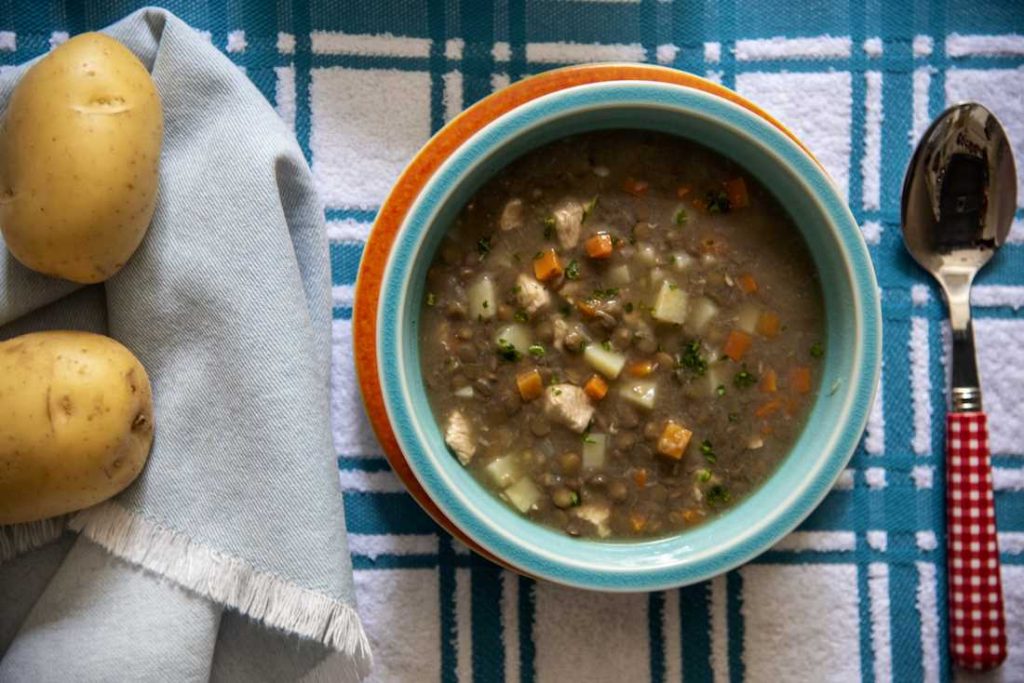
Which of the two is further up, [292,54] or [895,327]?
[292,54]

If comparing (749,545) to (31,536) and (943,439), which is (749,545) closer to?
(943,439)

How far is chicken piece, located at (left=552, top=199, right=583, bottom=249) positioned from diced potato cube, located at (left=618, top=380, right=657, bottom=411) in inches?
11.5

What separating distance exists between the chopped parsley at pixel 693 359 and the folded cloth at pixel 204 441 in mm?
705

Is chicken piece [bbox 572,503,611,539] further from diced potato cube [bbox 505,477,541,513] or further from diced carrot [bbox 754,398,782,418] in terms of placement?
diced carrot [bbox 754,398,782,418]

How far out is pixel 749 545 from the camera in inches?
74.7

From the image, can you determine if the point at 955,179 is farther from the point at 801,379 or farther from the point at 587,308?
the point at 587,308

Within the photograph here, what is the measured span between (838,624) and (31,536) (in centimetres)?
164

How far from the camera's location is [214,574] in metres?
1.97

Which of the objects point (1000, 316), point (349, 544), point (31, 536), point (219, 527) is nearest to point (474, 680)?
point (349, 544)

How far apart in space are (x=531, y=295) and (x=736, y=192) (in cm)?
44

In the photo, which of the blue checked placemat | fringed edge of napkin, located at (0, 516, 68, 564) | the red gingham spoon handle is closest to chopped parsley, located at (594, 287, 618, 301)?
the blue checked placemat

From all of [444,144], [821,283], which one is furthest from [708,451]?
[444,144]

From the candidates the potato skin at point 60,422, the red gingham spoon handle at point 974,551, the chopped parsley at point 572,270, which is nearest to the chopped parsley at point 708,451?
the chopped parsley at point 572,270

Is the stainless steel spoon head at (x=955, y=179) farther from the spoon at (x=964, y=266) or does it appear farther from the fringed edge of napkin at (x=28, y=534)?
the fringed edge of napkin at (x=28, y=534)
